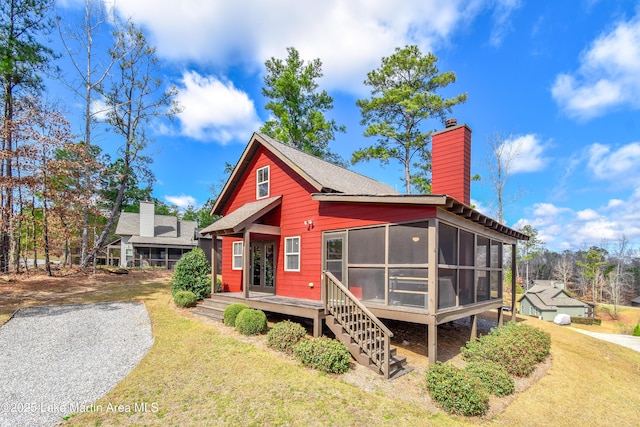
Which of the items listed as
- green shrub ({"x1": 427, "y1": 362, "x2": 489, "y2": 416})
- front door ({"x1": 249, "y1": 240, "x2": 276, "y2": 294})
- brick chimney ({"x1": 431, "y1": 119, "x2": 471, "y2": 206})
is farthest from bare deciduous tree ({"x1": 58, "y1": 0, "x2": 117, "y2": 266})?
green shrub ({"x1": 427, "y1": 362, "x2": 489, "y2": 416})

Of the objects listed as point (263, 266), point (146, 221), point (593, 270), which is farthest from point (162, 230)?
point (593, 270)

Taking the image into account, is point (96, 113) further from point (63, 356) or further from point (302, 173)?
point (63, 356)

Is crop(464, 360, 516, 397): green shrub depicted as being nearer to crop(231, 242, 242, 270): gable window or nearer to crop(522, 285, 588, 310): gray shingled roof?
crop(231, 242, 242, 270): gable window

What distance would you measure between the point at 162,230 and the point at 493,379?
3362cm

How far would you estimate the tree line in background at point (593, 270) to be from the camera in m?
36.2

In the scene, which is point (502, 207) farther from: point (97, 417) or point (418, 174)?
point (97, 417)

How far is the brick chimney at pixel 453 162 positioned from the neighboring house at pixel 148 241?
91.0ft

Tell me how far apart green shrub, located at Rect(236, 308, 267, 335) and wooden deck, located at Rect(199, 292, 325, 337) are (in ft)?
1.60

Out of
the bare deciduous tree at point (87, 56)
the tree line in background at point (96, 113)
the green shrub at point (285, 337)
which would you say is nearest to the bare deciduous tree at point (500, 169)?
the tree line in background at point (96, 113)

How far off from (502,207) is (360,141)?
1273cm

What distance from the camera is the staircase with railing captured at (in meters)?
6.76

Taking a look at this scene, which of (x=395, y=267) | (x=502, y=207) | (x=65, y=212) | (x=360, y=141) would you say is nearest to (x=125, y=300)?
(x=65, y=212)

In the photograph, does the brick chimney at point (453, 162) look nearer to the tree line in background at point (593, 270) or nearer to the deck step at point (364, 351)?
the deck step at point (364, 351)

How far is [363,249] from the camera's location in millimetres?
8680
